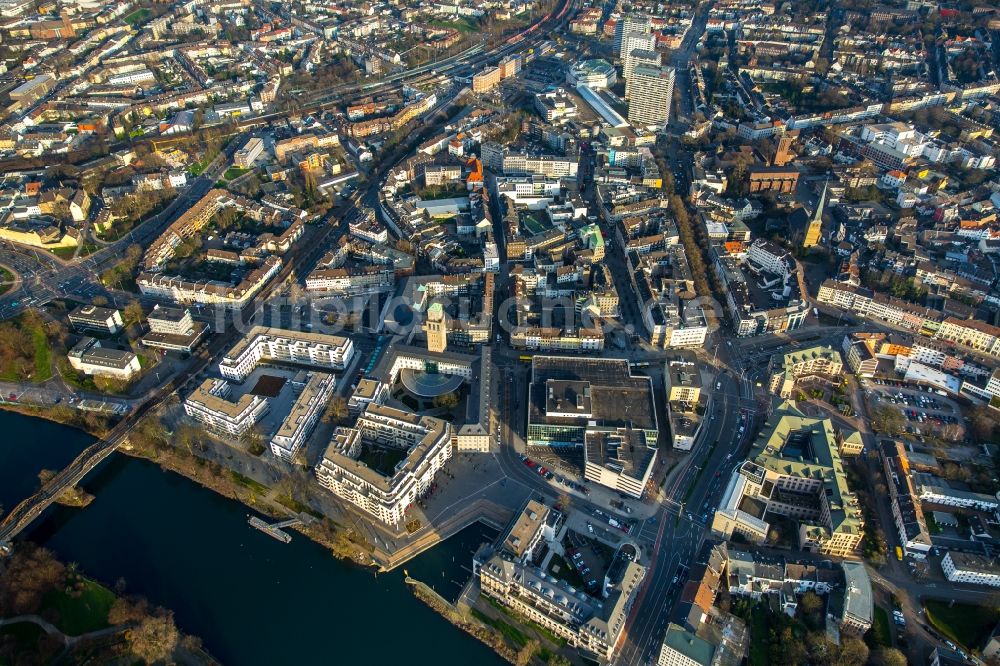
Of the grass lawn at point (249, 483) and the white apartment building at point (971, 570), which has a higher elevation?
the white apartment building at point (971, 570)

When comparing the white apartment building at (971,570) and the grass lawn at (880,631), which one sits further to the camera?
the white apartment building at (971,570)

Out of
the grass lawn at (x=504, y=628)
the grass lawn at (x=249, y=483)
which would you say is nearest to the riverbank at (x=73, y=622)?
the grass lawn at (x=249, y=483)

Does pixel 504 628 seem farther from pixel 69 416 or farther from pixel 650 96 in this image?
pixel 650 96

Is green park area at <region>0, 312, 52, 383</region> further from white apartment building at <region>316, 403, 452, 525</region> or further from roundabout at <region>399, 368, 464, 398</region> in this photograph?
roundabout at <region>399, 368, 464, 398</region>

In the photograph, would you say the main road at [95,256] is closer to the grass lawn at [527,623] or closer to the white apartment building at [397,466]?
the white apartment building at [397,466]

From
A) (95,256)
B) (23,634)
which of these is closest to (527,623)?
(23,634)

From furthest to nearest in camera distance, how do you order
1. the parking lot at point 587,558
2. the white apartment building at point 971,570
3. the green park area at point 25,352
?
the green park area at point 25,352 < the parking lot at point 587,558 < the white apartment building at point 971,570

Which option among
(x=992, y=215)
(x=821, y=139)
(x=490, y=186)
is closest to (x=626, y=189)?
(x=490, y=186)
